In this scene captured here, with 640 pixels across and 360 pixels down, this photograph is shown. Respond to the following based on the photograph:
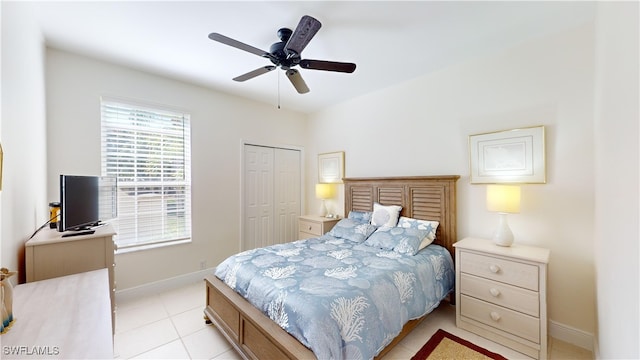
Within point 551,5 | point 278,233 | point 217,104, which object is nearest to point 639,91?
point 551,5

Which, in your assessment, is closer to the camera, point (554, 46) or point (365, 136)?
point (554, 46)

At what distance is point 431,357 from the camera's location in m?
2.00

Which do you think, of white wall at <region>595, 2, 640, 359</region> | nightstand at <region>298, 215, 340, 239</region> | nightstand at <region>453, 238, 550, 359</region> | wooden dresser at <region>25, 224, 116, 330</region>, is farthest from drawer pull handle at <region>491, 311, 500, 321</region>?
wooden dresser at <region>25, 224, 116, 330</region>

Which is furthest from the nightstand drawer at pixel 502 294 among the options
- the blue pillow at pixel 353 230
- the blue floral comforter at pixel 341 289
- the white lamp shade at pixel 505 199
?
the blue pillow at pixel 353 230

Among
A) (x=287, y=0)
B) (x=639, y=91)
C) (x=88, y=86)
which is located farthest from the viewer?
(x=88, y=86)

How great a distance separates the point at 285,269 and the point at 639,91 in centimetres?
216

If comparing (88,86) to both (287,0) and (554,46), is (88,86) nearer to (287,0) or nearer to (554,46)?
(287,0)

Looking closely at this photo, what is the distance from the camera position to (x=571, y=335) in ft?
7.17

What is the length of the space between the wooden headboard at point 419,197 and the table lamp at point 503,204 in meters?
0.50

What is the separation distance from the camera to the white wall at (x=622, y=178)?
858mm

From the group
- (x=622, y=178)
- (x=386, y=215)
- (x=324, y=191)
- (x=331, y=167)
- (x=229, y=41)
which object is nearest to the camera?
(x=622, y=178)

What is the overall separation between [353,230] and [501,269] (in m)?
1.54

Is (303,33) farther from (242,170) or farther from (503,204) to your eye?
(242,170)

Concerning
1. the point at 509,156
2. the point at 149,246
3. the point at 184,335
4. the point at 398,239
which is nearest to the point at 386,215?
the point at 398,239
